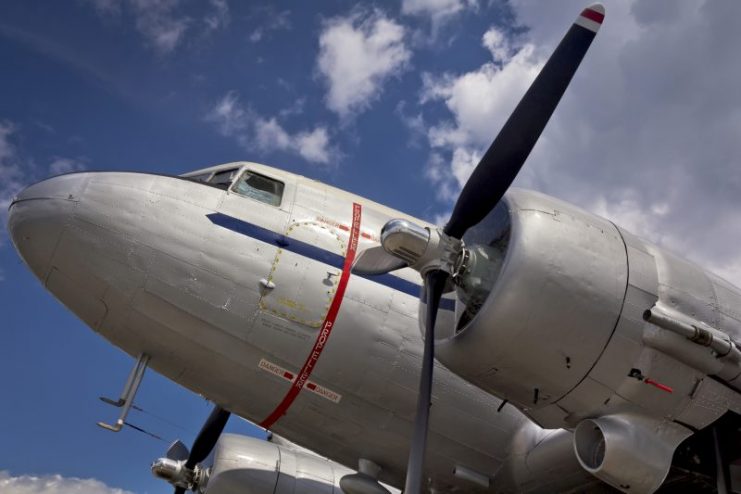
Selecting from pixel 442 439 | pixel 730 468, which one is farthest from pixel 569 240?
pixel 442 439

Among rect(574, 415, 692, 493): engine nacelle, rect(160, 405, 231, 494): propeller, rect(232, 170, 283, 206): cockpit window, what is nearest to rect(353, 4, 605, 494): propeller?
rect(574, 415, 692, 493): engine nacelle

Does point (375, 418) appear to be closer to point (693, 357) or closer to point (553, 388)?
point (553, 388)

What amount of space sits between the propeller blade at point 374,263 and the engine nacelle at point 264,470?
4.22 meters

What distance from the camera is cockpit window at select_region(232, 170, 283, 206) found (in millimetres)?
8367

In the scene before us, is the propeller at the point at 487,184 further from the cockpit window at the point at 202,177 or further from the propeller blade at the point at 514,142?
the cockpit window at the point at 202,177

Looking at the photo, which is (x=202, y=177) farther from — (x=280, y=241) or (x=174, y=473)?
(x=174, y=473)

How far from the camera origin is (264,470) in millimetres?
10328

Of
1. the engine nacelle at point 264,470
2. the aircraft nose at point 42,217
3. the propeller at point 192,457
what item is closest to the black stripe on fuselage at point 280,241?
the aircraft nose at point 42,217

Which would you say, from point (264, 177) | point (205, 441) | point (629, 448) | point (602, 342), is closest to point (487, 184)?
point (602, 342)

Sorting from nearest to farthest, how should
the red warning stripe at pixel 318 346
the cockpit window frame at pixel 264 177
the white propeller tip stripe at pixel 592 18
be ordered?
the white propeller tip stripe at pixel 592 18
the red warning stripe at pixel 318 346
the cockpit window frame at pixel 264 177

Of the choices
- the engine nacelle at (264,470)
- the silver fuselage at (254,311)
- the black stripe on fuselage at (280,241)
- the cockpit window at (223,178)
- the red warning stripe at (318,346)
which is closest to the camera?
the silver fuselage at (254,311)

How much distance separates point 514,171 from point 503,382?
2032 mm

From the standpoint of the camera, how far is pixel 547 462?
7.50m

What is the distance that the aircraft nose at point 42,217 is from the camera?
7516 millimetres
